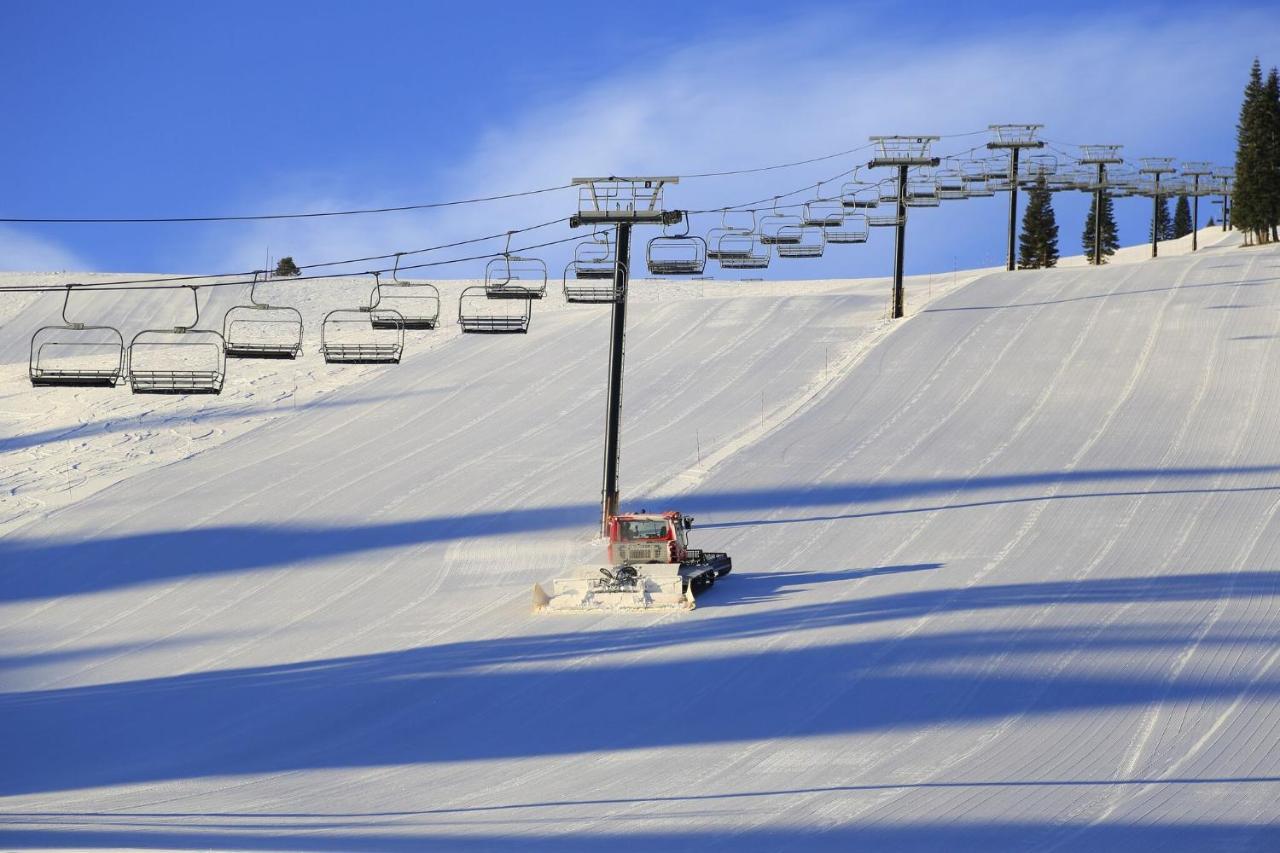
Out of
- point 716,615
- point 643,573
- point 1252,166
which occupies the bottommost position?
point 716,615

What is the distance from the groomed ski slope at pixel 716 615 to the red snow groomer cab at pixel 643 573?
51cm

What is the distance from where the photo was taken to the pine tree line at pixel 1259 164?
78188mm

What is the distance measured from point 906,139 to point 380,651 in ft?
91.4

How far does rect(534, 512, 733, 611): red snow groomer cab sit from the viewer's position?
25.7 meters

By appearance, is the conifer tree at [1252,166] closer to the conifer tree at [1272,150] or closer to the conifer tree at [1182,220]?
the conifer tree at [1272,150]

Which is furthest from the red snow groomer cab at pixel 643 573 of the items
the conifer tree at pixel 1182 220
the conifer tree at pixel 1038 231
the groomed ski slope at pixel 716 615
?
the conifer tree at pixel 1182 220

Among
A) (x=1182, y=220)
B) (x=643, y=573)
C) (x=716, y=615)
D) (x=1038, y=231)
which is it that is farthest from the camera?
(x=1182, y=220)

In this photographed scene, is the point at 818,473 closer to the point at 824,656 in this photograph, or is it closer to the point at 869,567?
the point at 869,567

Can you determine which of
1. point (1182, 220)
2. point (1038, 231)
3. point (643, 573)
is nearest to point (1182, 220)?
point (1182, 220)

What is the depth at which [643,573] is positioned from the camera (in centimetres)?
2623

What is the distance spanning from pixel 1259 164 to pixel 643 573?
2558 inches

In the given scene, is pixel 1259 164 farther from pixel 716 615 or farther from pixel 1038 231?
pixel 716 615

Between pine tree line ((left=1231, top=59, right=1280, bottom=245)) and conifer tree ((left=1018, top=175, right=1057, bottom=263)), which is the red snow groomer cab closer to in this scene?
pine tree line ((left=1231, top=59, right=1280, bottom=245))

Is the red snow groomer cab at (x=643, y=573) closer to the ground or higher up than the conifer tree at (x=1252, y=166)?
closer to the ground
